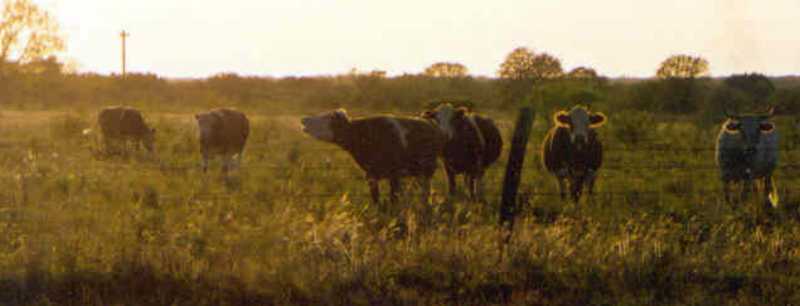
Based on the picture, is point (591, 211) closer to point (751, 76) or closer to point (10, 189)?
point (10, 189)

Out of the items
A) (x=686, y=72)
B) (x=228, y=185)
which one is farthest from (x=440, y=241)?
(x=686, y=72)

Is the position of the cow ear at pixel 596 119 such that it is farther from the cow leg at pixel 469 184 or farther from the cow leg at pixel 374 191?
the cow leg at pixel 374 191

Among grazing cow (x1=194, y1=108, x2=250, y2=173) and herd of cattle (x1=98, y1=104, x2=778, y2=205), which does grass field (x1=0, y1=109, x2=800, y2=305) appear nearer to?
herd of cattle (x1=98, y1=104, x2=778, y2=205)

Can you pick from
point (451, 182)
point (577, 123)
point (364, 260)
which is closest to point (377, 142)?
point (451, 182)

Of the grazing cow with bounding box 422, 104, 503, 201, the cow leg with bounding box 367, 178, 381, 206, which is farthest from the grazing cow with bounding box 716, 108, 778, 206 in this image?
the cow leg with bounding box 367, 178, 381, 206

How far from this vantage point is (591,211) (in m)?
9.66

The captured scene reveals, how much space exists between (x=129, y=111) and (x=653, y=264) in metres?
16.9

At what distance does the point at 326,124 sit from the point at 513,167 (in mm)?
4375

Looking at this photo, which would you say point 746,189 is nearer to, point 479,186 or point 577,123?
point 577,123

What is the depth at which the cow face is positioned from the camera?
1126cm

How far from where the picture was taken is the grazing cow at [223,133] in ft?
52.6

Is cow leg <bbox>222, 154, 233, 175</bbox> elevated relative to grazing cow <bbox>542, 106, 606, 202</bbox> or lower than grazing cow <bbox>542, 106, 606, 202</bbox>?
lower

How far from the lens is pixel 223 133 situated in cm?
1645

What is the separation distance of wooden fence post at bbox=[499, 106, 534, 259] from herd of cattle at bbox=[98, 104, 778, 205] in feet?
8.27
